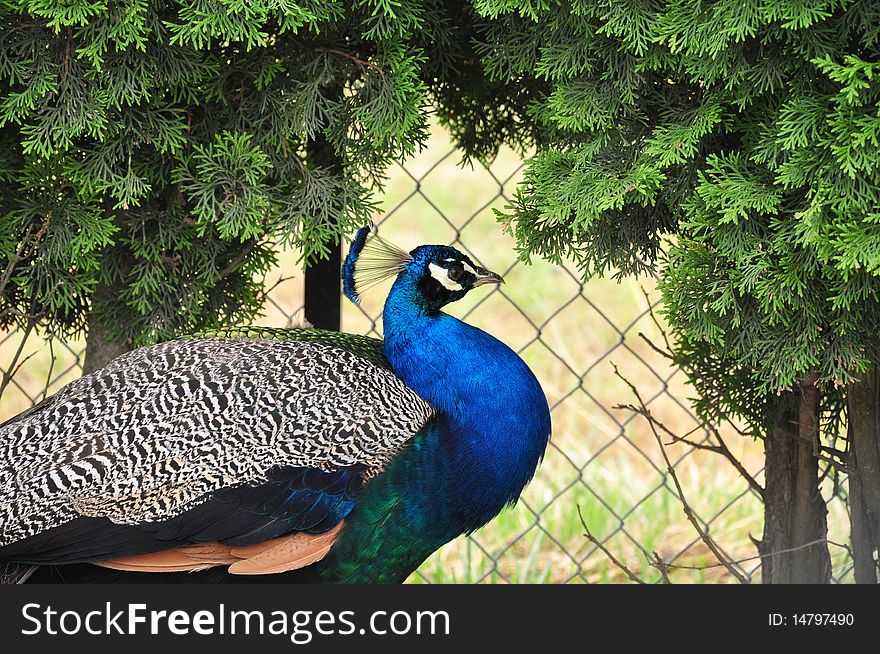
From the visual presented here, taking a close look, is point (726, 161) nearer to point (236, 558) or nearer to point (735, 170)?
point (735, 170)

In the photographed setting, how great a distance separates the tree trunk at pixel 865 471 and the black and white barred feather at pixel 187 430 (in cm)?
72

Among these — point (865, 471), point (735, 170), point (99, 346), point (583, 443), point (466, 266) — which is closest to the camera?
point (735, 170)

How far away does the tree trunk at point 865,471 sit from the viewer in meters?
1.88

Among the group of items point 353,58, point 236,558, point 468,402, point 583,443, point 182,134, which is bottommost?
point 236,558

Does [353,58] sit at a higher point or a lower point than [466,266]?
higher

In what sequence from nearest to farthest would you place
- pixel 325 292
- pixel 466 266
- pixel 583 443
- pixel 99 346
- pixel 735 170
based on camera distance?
pixel 735 170
pixel 466 266
pixel 99 346
pixel 325 292
pixel 583 443

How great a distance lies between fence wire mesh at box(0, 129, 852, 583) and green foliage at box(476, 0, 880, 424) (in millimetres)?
383

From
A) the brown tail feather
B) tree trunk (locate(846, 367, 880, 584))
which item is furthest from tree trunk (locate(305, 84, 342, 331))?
tree trunk (locate(846, 367, 880, 584))

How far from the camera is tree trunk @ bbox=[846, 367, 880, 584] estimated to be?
188 cm

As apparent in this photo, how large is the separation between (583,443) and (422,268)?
1.33 m

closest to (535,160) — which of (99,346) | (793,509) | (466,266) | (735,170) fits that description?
(466,266)

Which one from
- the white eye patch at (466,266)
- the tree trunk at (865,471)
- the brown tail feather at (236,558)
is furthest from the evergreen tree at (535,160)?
the brown tail feather at (236,558)

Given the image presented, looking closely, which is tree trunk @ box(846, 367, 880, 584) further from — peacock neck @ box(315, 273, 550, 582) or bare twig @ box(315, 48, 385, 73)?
bare twig @ box(315, 48, 385, 73)

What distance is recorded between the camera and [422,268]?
2.00 m
